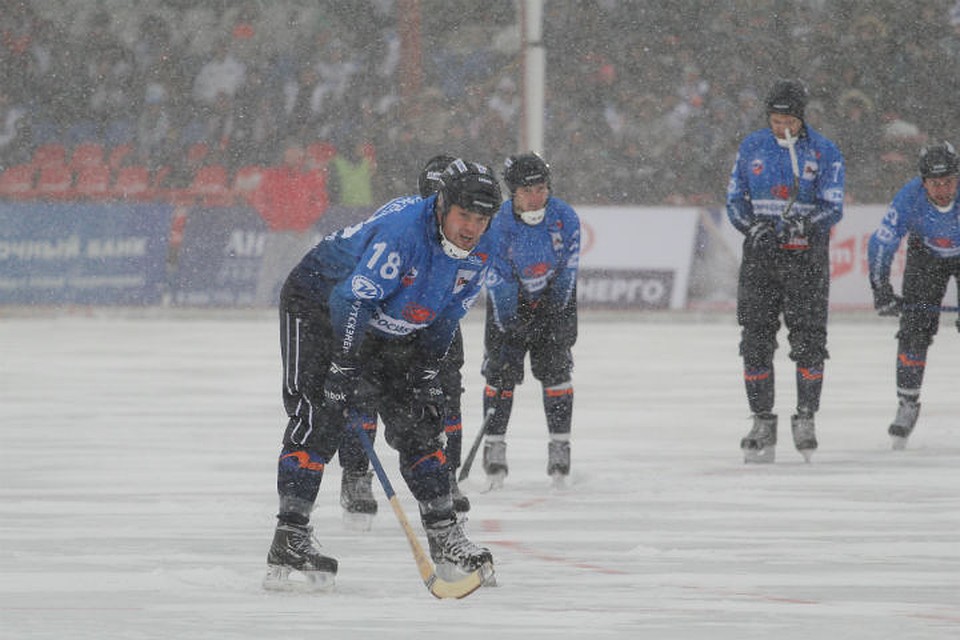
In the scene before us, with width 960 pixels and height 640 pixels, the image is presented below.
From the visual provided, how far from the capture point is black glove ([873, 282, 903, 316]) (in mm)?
10242

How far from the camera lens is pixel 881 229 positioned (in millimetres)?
10188

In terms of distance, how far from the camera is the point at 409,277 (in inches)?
223

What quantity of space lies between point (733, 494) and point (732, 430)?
9.68 ft

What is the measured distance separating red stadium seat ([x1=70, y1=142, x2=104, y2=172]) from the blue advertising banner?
132cm

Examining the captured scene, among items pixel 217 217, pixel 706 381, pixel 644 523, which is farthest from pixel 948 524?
pixel 217 217

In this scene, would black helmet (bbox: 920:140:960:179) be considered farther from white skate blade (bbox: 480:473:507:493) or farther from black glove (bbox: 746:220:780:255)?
white skate blade (bbox: 480:473:507:493)

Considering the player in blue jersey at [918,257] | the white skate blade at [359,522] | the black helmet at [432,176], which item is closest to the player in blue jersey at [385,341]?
the white skate blade at [359,522]

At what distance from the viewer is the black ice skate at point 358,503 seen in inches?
292

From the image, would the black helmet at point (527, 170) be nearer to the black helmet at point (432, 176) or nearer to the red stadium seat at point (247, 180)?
the black helmet at point (432, 176)

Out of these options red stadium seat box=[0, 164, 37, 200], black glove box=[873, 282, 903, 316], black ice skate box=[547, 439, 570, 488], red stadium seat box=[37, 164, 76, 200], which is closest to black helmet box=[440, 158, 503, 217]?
black ice skate box=[547, 439, 570, 488]

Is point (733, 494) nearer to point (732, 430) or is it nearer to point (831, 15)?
point (732, 430)

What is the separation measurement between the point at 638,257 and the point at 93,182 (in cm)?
717

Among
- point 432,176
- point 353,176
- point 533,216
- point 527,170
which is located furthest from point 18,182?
point 432,176

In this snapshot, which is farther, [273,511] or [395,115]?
[395,115]
